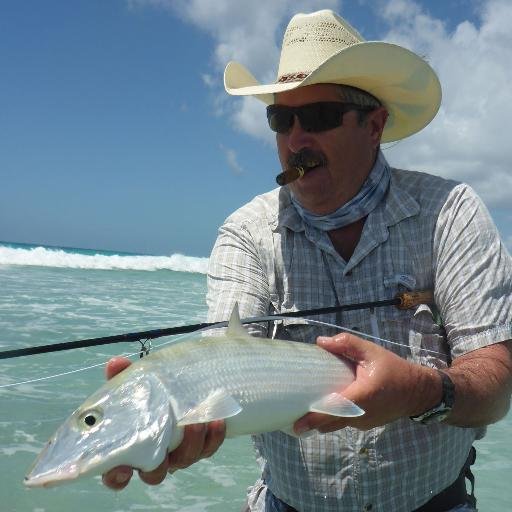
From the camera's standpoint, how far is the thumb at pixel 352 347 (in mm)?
2047

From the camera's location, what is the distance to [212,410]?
6.38 feet

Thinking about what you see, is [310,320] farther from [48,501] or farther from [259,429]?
[48,501]

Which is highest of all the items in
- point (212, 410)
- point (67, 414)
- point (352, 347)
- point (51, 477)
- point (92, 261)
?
point (92, 261)

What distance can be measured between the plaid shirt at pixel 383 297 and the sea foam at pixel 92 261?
22841 millimetres

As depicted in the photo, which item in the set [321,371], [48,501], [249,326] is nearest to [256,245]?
[249,326]

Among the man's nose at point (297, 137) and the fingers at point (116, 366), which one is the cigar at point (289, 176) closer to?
the man's nose at point (297, 137)

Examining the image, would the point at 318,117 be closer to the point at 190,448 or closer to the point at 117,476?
the point at 190,448

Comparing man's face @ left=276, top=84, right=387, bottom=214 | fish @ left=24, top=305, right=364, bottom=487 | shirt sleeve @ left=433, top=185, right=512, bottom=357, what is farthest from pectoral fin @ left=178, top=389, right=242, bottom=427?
man's face @ left=276, top=84, right=387, bottom=214

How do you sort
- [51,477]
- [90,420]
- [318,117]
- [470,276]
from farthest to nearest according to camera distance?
[318,117], [470,276], [90,420], [51,477]

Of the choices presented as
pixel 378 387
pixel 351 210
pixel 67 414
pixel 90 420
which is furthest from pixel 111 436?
pixel 67 414

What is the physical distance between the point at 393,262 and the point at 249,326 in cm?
67

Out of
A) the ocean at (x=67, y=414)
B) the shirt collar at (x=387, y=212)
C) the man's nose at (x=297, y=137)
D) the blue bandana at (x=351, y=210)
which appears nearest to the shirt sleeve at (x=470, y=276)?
the shirt collar at (x=387, y=212)

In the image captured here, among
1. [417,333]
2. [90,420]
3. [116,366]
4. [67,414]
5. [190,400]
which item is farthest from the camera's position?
[67,414]

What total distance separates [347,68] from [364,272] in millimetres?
903
